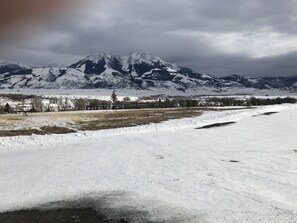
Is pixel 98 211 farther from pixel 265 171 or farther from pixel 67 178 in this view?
pixel 265 171

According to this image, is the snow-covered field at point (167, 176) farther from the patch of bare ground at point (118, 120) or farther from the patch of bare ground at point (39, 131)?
the patch of bare ground at point (118, 120)

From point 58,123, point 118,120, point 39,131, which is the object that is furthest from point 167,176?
point 118,120

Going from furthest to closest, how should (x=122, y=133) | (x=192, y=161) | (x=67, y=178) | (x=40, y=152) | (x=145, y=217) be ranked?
(x=122, y=133), (x=40, y=152), (x=192, y=161), (x=67, y=178), (x=145, y=217)

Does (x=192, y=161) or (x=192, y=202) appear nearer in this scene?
(x=192, y=202)

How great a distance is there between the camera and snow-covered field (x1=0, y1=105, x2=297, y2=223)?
1519cm

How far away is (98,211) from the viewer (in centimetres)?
1527

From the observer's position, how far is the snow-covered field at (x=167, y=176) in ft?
49.8

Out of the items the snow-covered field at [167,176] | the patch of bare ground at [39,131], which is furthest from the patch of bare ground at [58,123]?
the snow-covered field at [167,176]

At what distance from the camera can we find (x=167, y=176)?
20.9m

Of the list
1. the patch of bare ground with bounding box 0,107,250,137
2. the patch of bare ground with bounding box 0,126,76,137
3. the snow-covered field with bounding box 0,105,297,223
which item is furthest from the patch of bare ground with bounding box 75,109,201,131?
the snow-covered field with bounding box 0,105,297,223

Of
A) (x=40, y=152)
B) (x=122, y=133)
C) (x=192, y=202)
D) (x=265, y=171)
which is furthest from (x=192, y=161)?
(x=122, y=133)

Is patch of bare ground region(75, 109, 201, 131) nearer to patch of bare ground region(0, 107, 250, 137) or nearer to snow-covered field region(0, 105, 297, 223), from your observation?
patch of bare ground region(0, 107, 250, 137)

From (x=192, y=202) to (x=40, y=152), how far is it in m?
19.5

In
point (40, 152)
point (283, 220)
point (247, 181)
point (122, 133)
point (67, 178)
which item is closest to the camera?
point (283, 220)
